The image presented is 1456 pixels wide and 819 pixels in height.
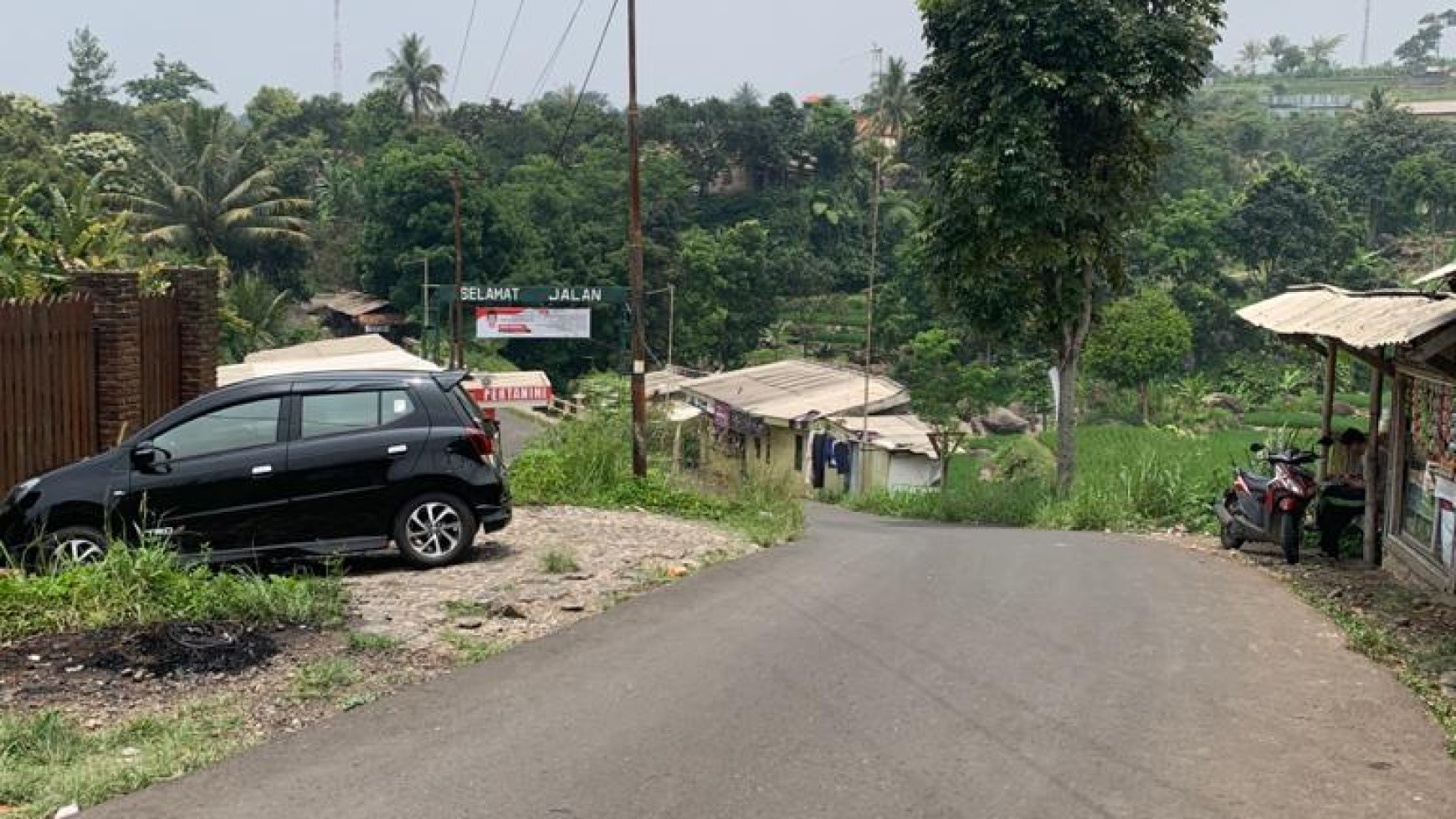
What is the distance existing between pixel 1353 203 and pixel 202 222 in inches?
2600

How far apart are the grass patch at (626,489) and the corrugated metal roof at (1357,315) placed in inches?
239

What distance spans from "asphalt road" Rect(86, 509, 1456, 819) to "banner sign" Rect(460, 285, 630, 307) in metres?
38.5

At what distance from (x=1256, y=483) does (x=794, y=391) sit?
27.6m

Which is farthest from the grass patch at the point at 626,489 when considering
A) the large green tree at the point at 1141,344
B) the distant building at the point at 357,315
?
the distant building at the point at 357,315

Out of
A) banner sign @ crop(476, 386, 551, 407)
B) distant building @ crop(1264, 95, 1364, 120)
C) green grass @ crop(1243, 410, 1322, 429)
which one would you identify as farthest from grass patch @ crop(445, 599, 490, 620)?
distant building @ crop(1264, 95, 1364, 120)

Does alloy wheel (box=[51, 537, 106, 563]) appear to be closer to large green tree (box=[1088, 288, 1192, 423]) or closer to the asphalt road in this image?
the asphalt road

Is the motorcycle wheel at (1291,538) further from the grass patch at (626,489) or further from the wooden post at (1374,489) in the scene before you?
the grass patch at (626,489)

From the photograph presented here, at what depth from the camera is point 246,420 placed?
35.4 feet

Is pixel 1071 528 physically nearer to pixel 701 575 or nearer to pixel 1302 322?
pixel 1302 322

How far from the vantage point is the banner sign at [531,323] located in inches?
1978

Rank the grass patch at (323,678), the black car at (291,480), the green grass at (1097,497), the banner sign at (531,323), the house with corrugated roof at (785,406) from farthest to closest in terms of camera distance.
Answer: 1. the banner sign at (531,323)
2. the house with corrugated roof at (785,406)
3. the green grass at (1097,497)
4. the black car at (291,480)
5. the grass patch at (323,678)

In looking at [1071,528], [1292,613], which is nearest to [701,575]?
[1292,613]

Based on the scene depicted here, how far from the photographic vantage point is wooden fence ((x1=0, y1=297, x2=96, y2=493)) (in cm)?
1188

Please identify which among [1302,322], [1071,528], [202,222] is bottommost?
[1071,528]
